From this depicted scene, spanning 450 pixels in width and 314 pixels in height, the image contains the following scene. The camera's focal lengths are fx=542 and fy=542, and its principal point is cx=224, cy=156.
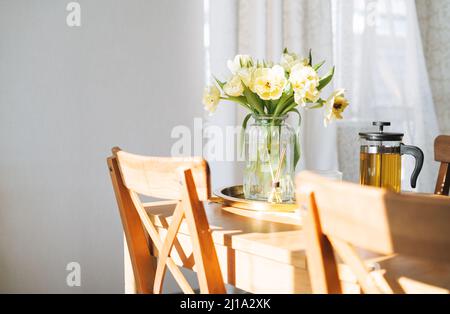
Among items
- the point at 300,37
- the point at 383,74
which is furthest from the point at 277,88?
the point at 383,74

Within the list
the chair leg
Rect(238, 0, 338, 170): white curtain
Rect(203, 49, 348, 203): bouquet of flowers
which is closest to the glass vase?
Rect(203, 49, 348, 203): bouquet of flowers

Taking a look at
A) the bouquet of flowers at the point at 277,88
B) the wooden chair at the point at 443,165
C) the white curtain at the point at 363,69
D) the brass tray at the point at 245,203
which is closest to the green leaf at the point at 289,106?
the bouquet of flowers at the point at 277,88

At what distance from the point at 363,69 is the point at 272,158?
176cm

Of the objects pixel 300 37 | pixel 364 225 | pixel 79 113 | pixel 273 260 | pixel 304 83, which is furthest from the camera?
pixel 300 37

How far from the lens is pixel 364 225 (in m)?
0.71

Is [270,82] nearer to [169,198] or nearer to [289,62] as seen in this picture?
[289,62]

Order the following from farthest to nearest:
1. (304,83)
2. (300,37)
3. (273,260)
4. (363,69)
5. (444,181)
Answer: (363,69) → (300,37) → (444,181) → (304,83) → (273,260)

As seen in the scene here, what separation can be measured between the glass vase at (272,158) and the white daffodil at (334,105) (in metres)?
0.11

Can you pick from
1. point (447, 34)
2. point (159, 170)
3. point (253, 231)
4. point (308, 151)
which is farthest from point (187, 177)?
point (447, 34)

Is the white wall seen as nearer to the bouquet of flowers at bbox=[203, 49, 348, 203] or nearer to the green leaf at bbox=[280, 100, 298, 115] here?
the bouquet of flowers at bbox=[203, 49, 348, 203]

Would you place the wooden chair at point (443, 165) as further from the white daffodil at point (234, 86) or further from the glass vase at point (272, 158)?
the white daffodil at point (234, 86)

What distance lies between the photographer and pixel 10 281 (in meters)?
2.23
